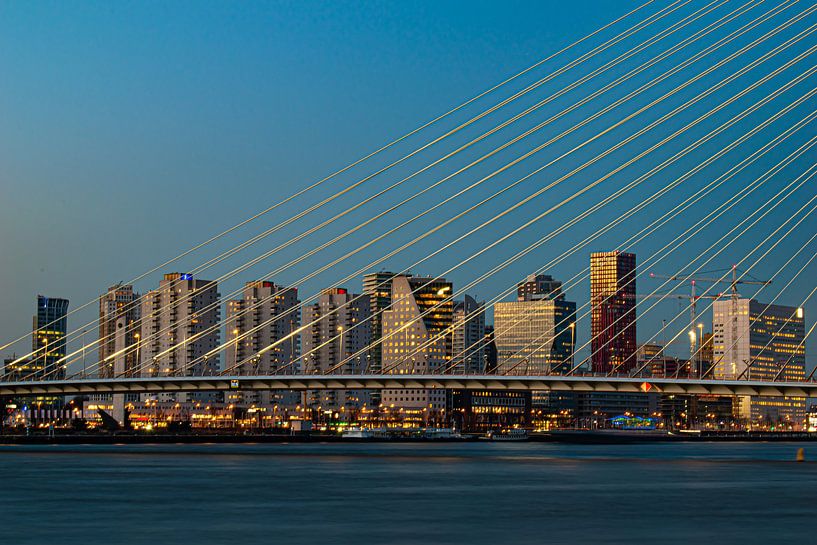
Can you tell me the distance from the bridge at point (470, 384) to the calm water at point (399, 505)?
6475mm

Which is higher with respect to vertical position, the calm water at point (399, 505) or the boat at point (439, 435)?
the boat at point (439, 435)

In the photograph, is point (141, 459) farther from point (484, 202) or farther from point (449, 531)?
point (449, 531)

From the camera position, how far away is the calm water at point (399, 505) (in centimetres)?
2997

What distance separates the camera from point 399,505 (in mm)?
38656

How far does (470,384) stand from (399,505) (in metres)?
34.2

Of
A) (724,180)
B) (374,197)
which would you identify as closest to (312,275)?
(374,197)

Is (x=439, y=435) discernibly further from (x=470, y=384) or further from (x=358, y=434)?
(x=470, y=384)

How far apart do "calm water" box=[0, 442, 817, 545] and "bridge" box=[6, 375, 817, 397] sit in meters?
6.48

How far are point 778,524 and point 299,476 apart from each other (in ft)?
→ 85.6

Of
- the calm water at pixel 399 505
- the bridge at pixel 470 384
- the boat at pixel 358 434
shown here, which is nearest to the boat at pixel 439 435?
the boat at pixel 358 434

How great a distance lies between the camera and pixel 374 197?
64250mm

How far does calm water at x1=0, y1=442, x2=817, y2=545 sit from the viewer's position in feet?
98.3

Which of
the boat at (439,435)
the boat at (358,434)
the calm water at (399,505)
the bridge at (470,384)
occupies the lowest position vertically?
the calm water at (399,505)

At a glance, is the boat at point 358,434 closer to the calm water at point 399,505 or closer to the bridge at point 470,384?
the bridge at point 470,384
